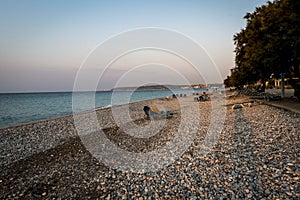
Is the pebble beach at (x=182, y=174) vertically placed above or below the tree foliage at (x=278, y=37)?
below

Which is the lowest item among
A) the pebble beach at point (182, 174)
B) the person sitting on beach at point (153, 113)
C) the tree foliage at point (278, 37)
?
the pebble beach at point (182, 174)

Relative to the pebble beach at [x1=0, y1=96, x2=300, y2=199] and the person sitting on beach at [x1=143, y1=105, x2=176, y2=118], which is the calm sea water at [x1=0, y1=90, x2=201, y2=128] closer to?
the person sitting on beach at [x1=143, y1=105, x2=176, y2=118]

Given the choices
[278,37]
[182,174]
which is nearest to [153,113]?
[278,37]

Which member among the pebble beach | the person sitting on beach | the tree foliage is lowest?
the pebble beach

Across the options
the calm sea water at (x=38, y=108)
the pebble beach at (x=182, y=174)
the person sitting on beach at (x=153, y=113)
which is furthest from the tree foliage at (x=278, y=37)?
the calm sea water at (x=38, y=108)

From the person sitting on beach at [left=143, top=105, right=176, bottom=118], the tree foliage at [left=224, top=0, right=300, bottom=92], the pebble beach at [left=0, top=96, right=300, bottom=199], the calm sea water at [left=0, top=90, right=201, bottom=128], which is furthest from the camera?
the calm sea water at [left=0, top=90, right=201, bottom=128]

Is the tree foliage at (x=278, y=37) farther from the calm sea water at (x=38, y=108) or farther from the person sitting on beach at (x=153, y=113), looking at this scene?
the calm sea water at (x=38, y=108)

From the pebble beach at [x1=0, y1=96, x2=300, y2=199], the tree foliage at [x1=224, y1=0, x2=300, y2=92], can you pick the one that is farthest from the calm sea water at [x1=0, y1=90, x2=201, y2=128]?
the tree foliage at [x1=224, y1=0, x2=300, y2=92]

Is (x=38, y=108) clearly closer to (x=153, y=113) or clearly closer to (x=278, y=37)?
(x=153, y=113)

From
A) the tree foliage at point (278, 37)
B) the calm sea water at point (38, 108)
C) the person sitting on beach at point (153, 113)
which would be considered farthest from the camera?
the calm sea water at point (38, 108)

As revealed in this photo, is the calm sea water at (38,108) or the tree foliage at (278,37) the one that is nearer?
the tree foliage at (278,37)

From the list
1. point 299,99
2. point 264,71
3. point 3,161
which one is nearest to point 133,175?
point 3,161

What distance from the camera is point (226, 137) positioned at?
337 inches

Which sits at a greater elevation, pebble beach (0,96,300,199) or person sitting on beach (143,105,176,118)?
person sitting on beach (143,105,176,118)
